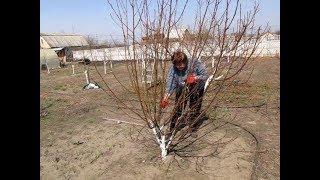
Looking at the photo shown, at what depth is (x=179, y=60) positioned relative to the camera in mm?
4234

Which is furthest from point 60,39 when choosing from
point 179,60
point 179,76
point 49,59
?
point 179,60

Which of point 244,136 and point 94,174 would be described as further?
point 244,136

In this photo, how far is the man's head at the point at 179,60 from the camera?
13.0 feet

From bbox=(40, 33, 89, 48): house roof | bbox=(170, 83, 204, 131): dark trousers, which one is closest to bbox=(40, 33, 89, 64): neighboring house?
bbox=(40, 33, 89, 48): house roof

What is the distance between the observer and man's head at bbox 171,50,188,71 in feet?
13.0

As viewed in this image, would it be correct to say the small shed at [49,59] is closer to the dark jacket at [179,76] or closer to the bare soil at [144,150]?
the bare soil at [144,150]

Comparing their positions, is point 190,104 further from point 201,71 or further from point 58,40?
point 58,40

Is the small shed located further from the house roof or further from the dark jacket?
the dark jacket

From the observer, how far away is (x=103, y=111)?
23.4ft

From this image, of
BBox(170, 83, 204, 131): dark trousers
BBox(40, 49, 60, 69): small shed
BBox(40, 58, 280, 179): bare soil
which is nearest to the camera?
BBox(40, 58, 280, 179): bare soil
